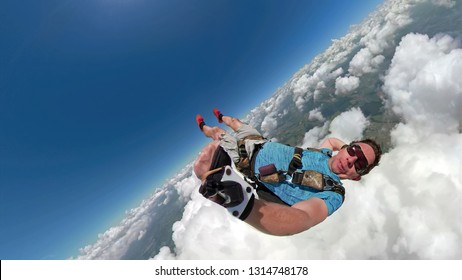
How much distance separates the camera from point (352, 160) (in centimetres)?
310

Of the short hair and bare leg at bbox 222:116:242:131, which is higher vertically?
bare leg at bbox 222:116:242:131

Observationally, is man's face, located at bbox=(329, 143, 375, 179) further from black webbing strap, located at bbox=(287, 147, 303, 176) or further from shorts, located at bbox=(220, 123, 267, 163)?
shorts, located at bbox=(220, 123, 267, 163)

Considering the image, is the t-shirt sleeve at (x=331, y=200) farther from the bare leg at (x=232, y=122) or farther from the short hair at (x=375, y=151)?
the bare leg at (x=232, y=122)

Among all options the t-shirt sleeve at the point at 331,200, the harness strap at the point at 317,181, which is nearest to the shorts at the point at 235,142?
the harness strap at the point at 317,181

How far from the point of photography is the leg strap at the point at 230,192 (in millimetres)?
1799

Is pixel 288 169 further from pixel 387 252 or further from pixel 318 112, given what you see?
pixel 387 252

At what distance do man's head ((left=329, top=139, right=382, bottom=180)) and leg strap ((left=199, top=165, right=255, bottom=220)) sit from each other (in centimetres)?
170

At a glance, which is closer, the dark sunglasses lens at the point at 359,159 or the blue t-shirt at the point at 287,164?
the blue t-shirt at the point at 287,164

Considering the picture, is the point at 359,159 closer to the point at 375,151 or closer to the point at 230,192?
the point at 375,151

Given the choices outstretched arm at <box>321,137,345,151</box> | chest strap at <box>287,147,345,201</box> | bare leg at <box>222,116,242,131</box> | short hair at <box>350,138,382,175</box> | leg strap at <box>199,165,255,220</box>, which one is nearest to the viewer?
leg strap at <box>199,165,255,220</box>

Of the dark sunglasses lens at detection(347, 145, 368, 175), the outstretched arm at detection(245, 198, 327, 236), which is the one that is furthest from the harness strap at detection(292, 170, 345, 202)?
the outstretched arm at detection(245, 198, 327, 236)

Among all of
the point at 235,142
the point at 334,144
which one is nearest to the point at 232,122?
the point at 235,142

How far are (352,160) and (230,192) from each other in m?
1.89

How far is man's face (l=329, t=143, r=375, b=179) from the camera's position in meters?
3.11
